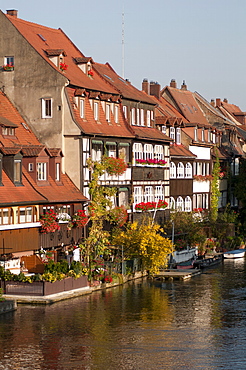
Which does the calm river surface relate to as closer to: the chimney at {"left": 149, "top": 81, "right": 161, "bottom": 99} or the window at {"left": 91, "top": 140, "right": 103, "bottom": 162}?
the window at {"left": 91, "top": 140, "right": 103, "bottom": 162}

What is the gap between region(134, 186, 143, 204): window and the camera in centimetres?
6731

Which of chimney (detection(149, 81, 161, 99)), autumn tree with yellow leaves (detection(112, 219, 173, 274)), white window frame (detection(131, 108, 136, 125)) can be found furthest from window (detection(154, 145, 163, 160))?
chimney (detection(149, 81, 161, 99))

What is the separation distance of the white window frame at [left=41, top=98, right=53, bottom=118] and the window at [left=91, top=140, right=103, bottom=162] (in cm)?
367

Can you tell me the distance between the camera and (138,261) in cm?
6031

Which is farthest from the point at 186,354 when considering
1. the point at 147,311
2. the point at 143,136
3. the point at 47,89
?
the point at 143,136

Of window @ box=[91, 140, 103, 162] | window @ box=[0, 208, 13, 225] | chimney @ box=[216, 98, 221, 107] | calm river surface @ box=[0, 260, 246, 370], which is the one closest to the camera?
calm river surface @ box=[0, 260, 246, 370]

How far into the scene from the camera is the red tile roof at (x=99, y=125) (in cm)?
5912

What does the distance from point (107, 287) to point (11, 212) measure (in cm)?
851

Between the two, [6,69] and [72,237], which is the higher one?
[6,69]

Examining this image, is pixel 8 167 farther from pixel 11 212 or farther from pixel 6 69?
pixel 6 69

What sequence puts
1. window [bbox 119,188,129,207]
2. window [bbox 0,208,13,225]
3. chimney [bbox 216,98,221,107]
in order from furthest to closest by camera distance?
chimney [bbox 216,98,221,107], window [bbox 119,188,129,207], window [bbox 0,208,13,225]

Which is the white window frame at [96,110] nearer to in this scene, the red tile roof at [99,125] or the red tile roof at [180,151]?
the red tile roof at [99,125]

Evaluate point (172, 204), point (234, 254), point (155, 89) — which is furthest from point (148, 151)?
point (155, 89)

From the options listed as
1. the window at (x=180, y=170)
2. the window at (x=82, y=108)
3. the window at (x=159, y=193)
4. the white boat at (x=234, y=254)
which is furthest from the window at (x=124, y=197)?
the white boat at (x=234, y=254)
